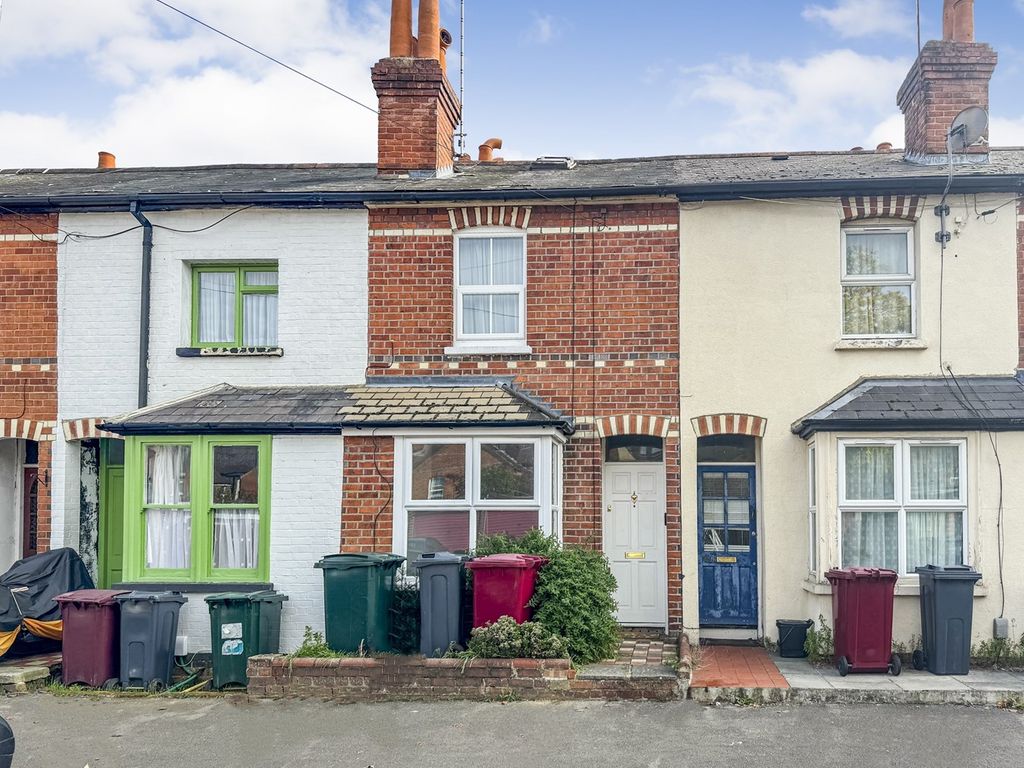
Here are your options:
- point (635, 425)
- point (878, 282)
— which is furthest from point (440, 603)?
point (878, 282)

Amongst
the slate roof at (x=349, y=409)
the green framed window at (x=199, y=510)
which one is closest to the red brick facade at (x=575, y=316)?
the slate roof at (x=349, y=409)

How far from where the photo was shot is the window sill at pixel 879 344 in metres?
12.2

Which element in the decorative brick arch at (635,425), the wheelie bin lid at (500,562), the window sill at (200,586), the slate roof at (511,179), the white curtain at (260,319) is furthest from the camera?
the white curtain at (260,319)

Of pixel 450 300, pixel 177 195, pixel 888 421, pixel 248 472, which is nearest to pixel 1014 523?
pixel 888 421

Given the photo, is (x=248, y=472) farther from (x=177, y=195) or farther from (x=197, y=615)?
(x=177, y=195)

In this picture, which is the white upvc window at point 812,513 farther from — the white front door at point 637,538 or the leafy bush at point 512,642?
the leafy bush at point 512,642

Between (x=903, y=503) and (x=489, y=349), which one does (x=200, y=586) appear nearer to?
(x=489, y=349)

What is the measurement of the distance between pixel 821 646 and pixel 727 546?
6.30ft

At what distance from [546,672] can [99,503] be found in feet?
22.4

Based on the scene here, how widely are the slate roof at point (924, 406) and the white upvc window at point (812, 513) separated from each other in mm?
315

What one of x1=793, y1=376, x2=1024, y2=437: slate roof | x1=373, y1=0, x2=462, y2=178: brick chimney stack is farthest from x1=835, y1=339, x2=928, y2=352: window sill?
x1=373, y1=0, x2=462, y2=178: brick chimney stack

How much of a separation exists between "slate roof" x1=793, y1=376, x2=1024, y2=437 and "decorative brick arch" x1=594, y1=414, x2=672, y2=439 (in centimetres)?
153

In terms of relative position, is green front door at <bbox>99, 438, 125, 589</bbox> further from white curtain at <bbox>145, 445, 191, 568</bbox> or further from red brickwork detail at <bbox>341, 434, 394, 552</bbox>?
red brickwork detail at <bbox>341, 434, 394, 552</bbox>

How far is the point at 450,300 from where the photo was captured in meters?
13.0
